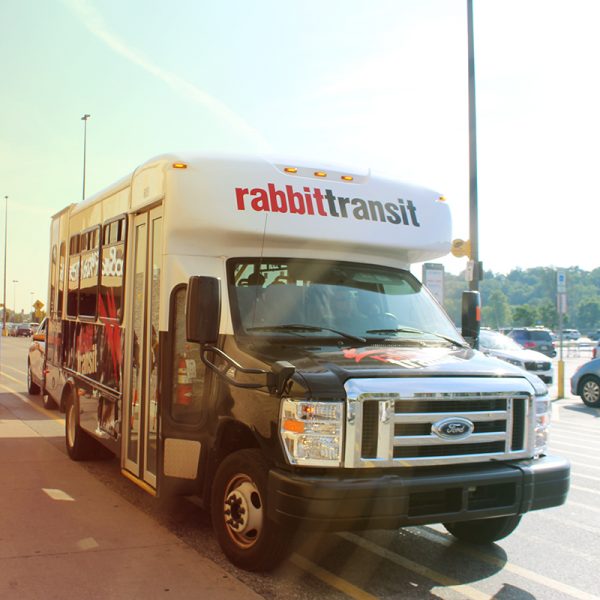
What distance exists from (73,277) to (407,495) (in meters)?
5.71

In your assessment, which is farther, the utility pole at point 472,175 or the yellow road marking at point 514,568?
the utility pole at point 472,175

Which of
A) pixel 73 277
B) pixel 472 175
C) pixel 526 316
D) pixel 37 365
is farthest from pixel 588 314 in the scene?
pixel 73 277

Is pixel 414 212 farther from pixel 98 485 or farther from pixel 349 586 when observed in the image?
pixel 98 485

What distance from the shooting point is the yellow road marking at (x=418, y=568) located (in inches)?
177

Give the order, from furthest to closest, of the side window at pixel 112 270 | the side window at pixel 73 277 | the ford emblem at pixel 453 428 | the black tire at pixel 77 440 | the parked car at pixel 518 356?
the parked car at pixel 518 356 → the side window at pixel 73 277 → the black tire at pixel 77 440 → the side window at pixel 112 270 → the ford emblem at pixel 453 428

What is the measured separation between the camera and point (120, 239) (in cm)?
670

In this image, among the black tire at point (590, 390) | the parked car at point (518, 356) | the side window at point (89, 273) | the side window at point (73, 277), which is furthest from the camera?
the parked car at point (518, 356)

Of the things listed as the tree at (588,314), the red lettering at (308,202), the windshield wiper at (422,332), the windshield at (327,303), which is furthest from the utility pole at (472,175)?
the tree at (588,314)

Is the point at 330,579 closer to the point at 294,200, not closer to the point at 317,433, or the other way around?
the point at 317,433

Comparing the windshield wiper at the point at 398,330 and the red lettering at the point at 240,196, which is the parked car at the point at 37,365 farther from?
the windshield wiper at the point at 398,330

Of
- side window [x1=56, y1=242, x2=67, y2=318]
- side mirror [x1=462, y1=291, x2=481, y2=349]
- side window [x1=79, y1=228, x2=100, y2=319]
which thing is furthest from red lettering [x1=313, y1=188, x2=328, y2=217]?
side window [x1=56, y1=242, x2=67, y2=318]

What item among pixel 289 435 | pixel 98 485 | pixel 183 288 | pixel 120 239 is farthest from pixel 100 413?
pixel 289 435

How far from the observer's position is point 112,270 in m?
6.91

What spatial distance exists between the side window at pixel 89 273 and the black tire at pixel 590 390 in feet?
37.8
